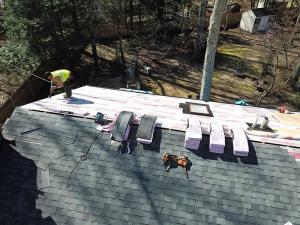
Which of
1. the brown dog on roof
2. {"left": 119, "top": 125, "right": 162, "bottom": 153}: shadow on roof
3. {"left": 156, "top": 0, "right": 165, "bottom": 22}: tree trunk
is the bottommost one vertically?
the brown dog on roof

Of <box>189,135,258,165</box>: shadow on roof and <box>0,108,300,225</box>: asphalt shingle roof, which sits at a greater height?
<box>189,135,258,165</box>: shadow on roof

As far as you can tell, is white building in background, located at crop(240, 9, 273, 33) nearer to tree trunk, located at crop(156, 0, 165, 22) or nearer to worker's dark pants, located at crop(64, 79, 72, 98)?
tree trunk, located at crop(156, 0, 165, 22)

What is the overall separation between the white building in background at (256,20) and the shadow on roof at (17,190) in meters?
31.9

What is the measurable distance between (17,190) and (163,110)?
6272 mm

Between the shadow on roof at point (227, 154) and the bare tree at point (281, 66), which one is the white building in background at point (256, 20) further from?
the shadow on roof at point (227, 154)

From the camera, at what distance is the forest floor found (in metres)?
24.8

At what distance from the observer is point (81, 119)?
12281 mm

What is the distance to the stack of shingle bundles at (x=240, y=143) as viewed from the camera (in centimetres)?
1092

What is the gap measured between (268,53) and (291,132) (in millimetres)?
21812

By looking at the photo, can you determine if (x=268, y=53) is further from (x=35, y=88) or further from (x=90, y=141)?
(x=90, y=141)

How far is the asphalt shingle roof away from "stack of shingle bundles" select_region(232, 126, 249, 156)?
0.83 feet

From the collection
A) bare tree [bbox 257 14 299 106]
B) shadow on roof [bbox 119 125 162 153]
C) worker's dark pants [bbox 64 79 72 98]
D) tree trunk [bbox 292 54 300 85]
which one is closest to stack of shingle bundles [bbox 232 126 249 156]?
shadow on roof [bbox 119 125 162 153]

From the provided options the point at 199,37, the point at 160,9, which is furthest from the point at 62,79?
the point at 160,9

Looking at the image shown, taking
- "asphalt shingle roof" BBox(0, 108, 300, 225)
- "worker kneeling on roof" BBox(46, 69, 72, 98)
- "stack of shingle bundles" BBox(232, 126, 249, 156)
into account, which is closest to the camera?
"asphalt shingle roof" BBox(0, 108, 300, 225)
